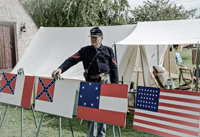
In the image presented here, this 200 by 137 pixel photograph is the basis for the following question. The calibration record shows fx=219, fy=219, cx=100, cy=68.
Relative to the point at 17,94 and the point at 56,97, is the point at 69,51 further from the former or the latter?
the point at 56,97

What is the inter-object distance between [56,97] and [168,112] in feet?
4.65

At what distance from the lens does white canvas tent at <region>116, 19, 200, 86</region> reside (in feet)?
14.0

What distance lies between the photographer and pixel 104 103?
256 cm

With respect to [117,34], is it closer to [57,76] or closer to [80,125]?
[80,125]

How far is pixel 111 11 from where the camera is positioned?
16.8m

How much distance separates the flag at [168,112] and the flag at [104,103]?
0.24 metres

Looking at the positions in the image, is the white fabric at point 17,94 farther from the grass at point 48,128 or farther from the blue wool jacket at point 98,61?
the blue wool jacket at point 98,61

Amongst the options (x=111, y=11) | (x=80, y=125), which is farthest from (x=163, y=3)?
(x=80, y=125)

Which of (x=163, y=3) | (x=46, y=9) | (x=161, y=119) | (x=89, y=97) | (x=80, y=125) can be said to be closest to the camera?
(x=161, y=119)

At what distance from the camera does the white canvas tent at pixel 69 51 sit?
541cm

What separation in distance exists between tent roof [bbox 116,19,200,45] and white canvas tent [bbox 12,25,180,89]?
0.45m

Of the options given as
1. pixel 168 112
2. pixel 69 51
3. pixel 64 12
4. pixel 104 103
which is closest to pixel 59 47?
pixel 69 51

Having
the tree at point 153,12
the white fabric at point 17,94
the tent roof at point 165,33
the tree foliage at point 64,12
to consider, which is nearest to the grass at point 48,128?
the white fabric at point 17,94

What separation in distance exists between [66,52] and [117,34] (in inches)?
56.4
